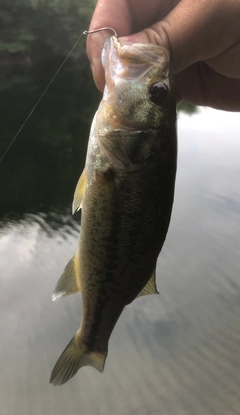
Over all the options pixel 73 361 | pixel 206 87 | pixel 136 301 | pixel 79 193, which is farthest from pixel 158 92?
pixel 136 301

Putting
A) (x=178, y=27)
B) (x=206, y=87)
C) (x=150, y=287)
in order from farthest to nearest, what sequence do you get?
(x=206, y=87) → (x=150, y=287) → (x=178, y=27)

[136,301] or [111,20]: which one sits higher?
[111,20]

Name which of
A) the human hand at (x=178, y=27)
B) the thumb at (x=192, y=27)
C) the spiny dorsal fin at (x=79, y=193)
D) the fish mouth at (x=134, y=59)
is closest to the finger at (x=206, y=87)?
the human hand at (x=178, y=27)

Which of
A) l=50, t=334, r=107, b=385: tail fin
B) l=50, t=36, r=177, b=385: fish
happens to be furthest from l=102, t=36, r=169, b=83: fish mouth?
l=50, t=334, r=107, b=385: tail fin

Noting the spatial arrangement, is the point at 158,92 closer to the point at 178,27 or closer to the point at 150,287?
the point at 178,27

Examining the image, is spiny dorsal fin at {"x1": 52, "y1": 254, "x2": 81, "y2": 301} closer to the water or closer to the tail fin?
the tail fin

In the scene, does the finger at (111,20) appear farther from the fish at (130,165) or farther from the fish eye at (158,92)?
the fish eye at (158,92)

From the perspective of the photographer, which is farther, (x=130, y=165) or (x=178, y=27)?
(x=178, y=27)
